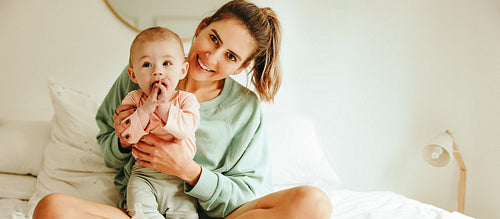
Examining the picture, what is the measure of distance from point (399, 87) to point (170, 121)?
1761 mm

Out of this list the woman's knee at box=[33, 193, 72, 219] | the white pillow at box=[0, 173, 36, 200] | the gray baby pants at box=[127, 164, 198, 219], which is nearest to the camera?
the woman's knee at box=[33, 193, 72, 219]

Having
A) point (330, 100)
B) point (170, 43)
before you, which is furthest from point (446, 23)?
point (170, 43)

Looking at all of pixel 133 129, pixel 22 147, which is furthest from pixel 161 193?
pixel 22 147

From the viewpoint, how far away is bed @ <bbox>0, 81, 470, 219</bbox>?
148 cm

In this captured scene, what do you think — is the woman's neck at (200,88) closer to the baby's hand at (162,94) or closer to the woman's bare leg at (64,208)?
the baby's hand at (162,94)

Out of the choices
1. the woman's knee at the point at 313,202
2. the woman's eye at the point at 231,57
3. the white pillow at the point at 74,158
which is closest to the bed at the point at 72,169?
the white pillow at the point at 74,158

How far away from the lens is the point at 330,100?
Answer: 2404mm

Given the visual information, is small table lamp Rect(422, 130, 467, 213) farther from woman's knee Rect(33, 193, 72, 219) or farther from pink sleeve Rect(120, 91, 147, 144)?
woman's knee Rect(33, 193, 72, 219)

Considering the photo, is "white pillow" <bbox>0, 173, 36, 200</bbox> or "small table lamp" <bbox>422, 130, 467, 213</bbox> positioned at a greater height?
"small table lamp" <bbox>422, 130, 467, 213</bbox>

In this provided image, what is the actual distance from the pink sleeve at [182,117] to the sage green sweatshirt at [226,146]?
231 millimetres

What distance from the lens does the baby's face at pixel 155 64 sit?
1073mm

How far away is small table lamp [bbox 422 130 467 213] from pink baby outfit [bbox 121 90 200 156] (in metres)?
1.56

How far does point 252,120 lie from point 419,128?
1.42 metres

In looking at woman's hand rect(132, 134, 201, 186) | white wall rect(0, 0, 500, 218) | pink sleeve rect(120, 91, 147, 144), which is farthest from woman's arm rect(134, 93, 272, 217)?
white wall rect(0, 0, 500, 218)
